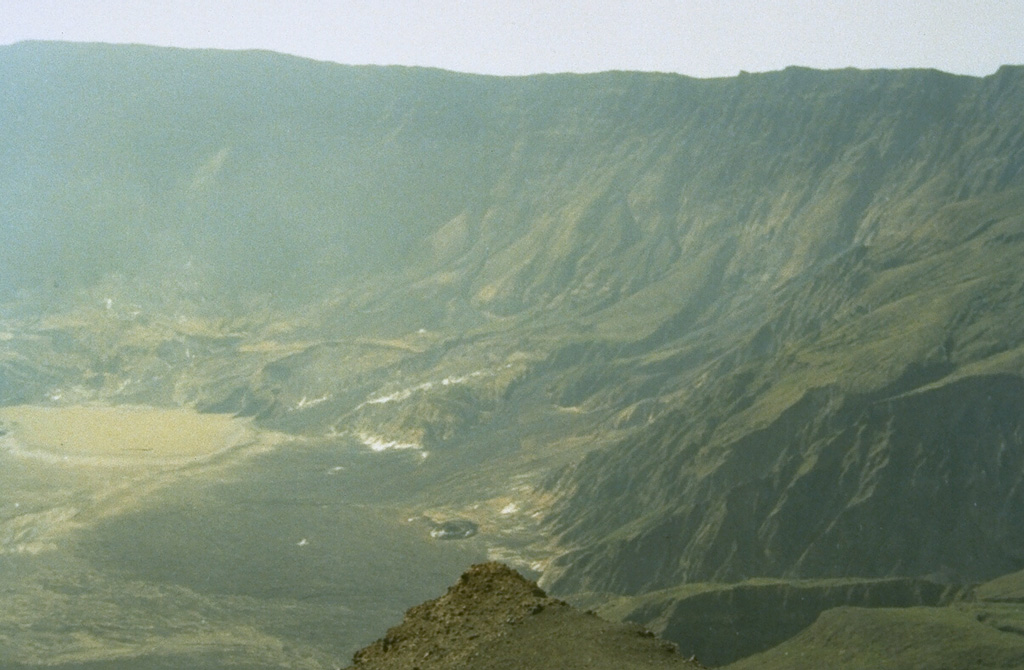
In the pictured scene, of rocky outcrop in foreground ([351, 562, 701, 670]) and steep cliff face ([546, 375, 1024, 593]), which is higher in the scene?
steep cliff face ([546, 375, 1024, 593])

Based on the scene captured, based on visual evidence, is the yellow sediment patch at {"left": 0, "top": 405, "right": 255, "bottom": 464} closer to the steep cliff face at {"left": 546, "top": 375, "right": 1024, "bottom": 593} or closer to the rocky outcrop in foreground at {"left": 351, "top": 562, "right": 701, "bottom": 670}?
the steep cliff face at {"left": 546, "top": 375, "right": 1024, "bottom": 593}

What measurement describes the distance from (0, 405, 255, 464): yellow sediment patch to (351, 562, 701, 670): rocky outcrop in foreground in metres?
139

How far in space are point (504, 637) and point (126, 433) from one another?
161 meters

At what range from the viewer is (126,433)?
18362cm

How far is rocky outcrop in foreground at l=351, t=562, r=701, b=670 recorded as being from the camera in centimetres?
3114

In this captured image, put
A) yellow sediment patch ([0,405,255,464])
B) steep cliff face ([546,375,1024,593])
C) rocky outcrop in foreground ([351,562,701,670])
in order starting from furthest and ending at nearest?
yellow sediment patch ([0,405,255,464]) < steep cliff face ([546,375,1024,593]) < rocky outcrop in foreground ([351,562,701,670])

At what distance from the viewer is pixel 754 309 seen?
597 ft

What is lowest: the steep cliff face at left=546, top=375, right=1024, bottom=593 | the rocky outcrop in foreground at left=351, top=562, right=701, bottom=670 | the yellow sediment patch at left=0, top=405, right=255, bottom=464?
the rocky outcrop in foreground at left=351, top=562, right=701, bottom=670

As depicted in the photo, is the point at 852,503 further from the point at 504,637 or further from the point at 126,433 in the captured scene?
the point at 126,433

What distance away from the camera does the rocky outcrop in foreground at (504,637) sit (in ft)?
102

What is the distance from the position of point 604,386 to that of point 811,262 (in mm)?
39023

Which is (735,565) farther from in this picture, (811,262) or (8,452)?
(8,452)

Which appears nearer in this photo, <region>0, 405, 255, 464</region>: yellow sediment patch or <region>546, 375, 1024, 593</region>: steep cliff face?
<region>546, 375, 1024, 593</region>: steep cliff face

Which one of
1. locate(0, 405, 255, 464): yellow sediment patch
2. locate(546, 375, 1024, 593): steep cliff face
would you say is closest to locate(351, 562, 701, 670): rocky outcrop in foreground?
locate(546, 375, 1024, 593): steep cliff face
